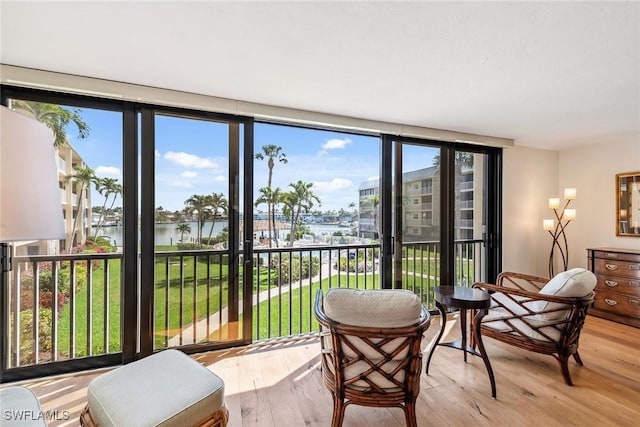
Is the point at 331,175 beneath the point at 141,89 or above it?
beneath

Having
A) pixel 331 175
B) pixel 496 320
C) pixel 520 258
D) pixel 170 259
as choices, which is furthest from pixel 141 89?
pixel 520 258

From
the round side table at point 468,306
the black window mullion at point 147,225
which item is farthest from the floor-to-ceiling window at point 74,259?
the round side table at point 468,306

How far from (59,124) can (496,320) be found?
3873 mm

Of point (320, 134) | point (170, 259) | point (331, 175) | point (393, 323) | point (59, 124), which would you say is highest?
point (320, 134)

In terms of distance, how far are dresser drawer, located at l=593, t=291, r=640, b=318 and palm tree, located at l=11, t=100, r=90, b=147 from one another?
5841 millimetres

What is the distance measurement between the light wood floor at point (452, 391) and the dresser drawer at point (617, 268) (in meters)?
1.08

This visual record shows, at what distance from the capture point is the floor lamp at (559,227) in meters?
4.17

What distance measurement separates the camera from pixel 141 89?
241 centimetres

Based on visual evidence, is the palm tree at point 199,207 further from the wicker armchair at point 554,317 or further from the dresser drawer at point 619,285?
the dresser drawer at point 619,285

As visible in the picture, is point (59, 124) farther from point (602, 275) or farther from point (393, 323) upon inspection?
point (602, 275)

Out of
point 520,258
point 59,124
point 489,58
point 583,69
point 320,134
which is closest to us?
point 489,58

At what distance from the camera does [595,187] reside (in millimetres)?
4309

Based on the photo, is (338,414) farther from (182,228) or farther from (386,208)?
(386,208)

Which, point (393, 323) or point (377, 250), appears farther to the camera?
point (377, 250)
